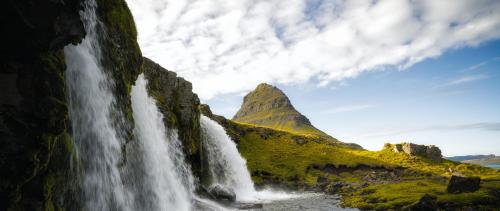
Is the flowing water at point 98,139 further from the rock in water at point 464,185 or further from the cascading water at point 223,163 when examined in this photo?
the rock in water at point 464,185

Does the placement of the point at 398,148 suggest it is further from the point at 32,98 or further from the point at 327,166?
the point at 32,98

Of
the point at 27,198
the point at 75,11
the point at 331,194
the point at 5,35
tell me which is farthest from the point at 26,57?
the point at 331,194

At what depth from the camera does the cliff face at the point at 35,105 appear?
16.2 metres

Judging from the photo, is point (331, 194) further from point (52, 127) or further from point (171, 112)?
point (52, 127)

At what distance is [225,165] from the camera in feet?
282

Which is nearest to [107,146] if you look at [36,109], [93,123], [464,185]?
[93,123]

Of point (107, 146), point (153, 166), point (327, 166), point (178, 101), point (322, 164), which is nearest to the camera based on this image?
point (107, 146)

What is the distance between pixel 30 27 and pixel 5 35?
1109 mm

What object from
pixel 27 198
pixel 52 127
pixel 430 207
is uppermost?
pixel 52 127

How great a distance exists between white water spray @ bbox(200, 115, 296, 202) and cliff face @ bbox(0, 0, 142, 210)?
60693 millimetres

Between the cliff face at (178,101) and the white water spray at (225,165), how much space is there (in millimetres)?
12535

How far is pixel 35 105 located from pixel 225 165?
228 feet

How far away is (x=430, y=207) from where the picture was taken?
1732 inches

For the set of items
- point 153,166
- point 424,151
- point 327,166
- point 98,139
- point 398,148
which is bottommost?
point 153,166
